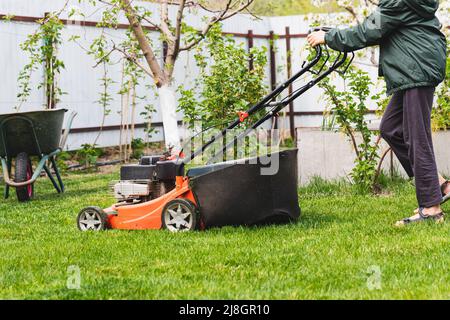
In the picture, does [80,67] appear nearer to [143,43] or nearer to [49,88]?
[49,88]

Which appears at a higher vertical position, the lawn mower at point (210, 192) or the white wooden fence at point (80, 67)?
the white wooden fence at point (80, 67)

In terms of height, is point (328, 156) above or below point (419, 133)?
below

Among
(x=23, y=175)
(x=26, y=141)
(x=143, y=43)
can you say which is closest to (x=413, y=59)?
(x=143, y=43)

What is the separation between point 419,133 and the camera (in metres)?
5.55

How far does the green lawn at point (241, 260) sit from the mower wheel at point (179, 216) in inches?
4.6

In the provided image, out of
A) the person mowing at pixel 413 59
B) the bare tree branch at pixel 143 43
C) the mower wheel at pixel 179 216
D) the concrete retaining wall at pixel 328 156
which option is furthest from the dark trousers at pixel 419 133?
the bare tree branch at pixel 143 43

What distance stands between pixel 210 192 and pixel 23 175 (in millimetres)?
3222

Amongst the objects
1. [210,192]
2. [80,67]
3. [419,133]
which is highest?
[80,67]

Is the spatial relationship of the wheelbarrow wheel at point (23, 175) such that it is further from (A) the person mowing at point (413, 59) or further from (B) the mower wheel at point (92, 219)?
(A) the person mowing at point (413, 59)

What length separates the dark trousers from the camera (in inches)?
217

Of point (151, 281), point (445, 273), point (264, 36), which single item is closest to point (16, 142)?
point (151, 281)

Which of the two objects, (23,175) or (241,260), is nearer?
(241,260)

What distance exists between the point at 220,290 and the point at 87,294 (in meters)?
0.57

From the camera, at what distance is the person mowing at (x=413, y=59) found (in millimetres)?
5422
